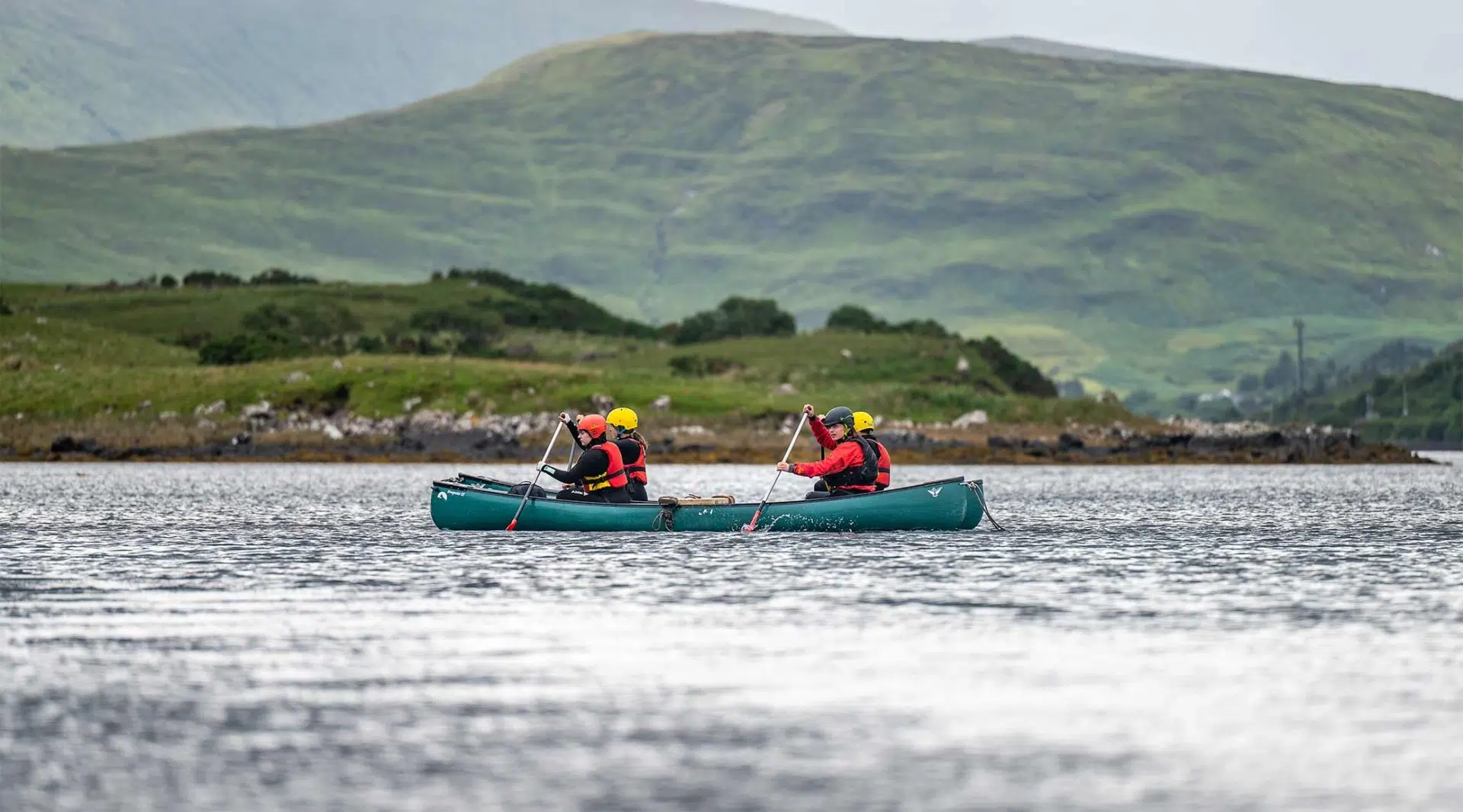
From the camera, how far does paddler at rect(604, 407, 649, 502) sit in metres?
44.4

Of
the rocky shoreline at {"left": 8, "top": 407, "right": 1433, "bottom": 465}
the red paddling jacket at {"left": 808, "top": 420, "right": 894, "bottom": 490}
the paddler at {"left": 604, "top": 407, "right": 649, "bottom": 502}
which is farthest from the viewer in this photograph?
the rocky shoreline at {"left": 8, "top": 407, "right": 1433, "bottom": 465}

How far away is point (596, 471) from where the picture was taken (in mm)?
43844

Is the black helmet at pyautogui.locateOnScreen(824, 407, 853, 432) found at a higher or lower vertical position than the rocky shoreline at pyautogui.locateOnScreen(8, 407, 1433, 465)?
lower

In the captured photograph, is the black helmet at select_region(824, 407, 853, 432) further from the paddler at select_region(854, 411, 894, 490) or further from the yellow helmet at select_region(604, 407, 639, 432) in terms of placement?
the yellow helmet at select_region(604, 407, 639, 432)

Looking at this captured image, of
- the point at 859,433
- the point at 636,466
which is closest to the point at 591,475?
the point at 636,466

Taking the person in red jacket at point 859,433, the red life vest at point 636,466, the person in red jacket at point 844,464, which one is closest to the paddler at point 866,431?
the person in red jacket at point 859,433

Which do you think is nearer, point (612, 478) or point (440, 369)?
point (612, 478)

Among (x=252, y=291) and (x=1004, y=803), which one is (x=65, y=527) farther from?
(x=252, y=291)

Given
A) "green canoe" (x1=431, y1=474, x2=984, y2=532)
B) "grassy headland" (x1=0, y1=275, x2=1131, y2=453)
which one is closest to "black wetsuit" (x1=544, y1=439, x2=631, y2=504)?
"green canoe" (x1=431, y1=474, x2=984, y2=532)

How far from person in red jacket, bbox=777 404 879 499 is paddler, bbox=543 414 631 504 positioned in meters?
3.63

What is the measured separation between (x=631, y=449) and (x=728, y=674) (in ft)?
71.8

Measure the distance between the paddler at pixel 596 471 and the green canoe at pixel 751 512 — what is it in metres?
→ 0.52

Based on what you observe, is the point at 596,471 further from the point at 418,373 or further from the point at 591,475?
the point at 418,373

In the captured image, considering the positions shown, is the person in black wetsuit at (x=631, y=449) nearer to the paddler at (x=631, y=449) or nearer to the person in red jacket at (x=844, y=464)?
the paddler at (x=631, y=449)
